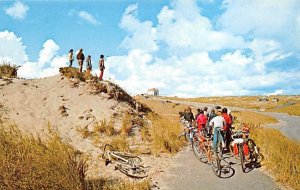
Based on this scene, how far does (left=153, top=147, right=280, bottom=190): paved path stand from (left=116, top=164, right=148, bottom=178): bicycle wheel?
2.37 feet

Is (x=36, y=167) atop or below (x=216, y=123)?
below

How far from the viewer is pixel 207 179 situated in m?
11.5

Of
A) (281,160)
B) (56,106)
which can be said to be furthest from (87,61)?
(281,160)

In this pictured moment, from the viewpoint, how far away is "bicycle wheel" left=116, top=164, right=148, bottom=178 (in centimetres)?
A: 1221

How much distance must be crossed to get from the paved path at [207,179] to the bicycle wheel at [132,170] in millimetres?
722

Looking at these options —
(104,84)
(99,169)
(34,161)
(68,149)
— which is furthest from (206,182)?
(104,84)

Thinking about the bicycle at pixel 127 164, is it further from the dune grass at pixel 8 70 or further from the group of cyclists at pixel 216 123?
the dune grass at pixel 8 70

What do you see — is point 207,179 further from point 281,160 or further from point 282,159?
point 281,160

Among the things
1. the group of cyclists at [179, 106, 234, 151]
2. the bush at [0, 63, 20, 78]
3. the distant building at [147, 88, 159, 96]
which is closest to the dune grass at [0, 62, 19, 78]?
the bush at [0, 63, 20, 78]

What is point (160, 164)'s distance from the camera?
14305 millimetres

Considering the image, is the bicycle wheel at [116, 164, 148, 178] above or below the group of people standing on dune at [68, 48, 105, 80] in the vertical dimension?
below

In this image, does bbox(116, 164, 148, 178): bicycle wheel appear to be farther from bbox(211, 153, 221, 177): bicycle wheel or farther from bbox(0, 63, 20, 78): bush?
bbox(0, 63, 20, 78): bush

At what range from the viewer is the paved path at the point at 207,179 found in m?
10.7

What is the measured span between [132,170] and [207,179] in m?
2.62
